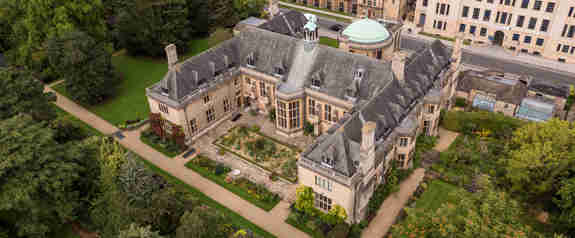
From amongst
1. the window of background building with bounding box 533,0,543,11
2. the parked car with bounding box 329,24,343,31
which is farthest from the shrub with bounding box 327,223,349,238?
the window of background building with bounding box 533,0,543,11

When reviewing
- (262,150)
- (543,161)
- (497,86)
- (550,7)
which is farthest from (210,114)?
(550,7)

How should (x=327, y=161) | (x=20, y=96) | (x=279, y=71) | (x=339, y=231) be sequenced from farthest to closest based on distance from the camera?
(x=279, y=71) → (x=20, y=96) → (x=327, y=161) → (x=339, y=231)

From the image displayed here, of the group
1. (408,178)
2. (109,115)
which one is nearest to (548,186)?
(408,178)

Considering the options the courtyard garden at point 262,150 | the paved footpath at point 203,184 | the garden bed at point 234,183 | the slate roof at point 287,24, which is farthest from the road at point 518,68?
the paved footpath at point 203,184

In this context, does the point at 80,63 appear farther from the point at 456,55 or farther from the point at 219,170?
the point at 456,55

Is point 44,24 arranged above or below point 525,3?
above

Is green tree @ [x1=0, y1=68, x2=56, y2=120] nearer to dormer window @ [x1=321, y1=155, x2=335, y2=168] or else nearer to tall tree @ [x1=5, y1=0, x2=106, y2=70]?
tall tree @ [x1=5, y1=0, x2=106, y2=70]
